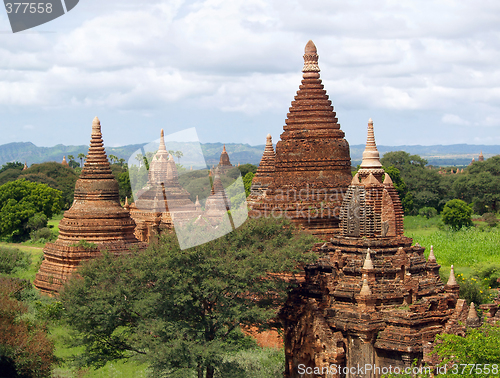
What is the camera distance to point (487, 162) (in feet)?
345

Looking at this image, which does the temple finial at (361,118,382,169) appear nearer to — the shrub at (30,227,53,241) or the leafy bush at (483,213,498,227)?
the shrub at (30,227,53,241)

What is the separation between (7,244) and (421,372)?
171 feet

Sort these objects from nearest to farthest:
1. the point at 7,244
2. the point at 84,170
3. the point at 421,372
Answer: the point at 421,372 < the point at 84,170 < the point at 7,244

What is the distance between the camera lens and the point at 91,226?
3322 centimetres

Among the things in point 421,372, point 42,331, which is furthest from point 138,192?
point 421,372

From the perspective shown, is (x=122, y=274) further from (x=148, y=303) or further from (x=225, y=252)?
(x=225, y=252)

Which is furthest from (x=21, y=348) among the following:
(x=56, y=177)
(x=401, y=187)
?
(x=56, y=177)

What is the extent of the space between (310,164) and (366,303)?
9.84 metres

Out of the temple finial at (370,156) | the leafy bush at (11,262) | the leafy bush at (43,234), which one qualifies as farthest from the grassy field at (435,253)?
the temple finial at (370,156)

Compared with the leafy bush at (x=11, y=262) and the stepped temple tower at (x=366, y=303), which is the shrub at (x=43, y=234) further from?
the stepped temple tower at (x=366, y=303)

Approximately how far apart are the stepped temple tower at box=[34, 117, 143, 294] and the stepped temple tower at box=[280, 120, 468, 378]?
1164cm

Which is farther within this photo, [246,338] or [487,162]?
[487,162]

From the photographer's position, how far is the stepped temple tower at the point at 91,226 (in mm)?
32562

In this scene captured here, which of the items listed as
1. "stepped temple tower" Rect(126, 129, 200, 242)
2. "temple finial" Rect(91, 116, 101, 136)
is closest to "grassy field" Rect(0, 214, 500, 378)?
"stepped temple tower" Rect(126, 129, 200, 242)
